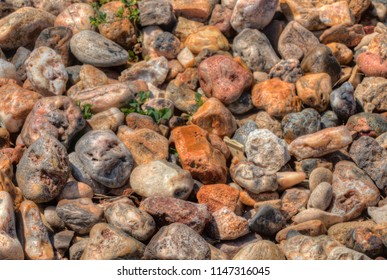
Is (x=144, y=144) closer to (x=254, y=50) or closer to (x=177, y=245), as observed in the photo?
(x=177, y=245)

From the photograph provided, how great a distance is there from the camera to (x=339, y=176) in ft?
24.4

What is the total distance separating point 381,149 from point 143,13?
353cm

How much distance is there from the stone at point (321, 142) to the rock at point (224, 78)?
1006 mm

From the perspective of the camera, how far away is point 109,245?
6.38 m

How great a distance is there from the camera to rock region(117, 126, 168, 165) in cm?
751

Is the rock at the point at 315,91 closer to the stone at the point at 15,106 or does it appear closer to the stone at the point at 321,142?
the stone at the point at 321,142

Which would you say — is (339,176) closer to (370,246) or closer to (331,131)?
(331,131)

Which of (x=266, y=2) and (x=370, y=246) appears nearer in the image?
(x=370, y=246)

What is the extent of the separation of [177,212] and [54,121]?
1739mm

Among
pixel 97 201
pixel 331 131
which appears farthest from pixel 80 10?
pixel 331 131

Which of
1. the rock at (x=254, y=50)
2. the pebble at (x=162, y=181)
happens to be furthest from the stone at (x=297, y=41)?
the pebble at (x=162, y=181)

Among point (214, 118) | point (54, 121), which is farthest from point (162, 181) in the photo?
point (54, 121)
